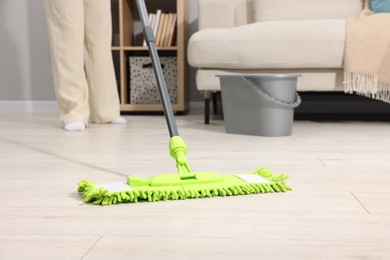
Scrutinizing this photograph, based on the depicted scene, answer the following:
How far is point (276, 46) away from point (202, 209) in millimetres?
1571

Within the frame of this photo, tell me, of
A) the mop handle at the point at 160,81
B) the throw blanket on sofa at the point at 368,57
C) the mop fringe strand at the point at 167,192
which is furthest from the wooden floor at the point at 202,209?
the throw blanket on sofa at the point at 368,57

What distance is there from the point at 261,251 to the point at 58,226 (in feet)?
1.03

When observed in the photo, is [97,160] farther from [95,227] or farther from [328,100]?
[328,100]

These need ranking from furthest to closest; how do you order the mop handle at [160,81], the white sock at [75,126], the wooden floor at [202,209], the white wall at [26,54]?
the white wall at [26,54] < the white sock at [75,126] < the mop handle at [160,81] < the wooden floor at [202,209]

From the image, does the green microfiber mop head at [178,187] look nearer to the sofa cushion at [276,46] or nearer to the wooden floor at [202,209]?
the wooden floor at [202,209]

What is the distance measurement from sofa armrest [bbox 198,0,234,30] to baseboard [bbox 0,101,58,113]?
1.21 m

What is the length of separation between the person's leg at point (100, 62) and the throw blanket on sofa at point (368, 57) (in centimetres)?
Result: 106

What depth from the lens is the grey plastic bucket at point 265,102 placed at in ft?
6.34

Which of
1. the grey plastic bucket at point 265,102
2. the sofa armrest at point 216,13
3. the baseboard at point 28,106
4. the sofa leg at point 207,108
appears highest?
the sofa armrest at point 216,13

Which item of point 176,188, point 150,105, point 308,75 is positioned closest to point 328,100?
point 308,75

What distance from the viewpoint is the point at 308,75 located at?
237 cm

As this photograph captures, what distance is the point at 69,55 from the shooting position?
2168mm

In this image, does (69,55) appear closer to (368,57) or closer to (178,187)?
(368,57)

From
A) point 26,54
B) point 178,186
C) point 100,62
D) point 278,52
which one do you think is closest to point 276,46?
point 278,52
